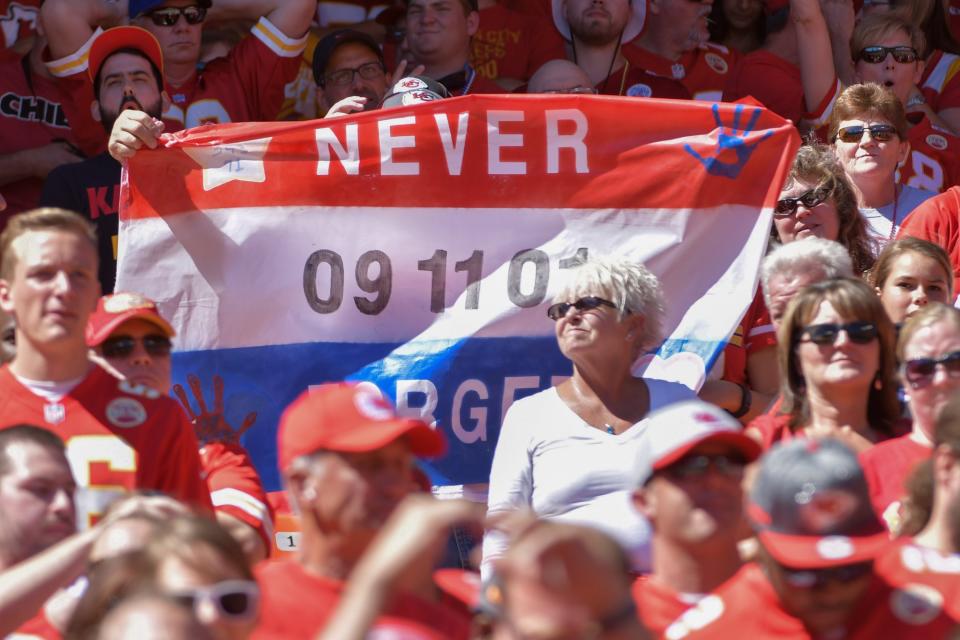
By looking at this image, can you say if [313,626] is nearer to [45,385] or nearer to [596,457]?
[45,385]

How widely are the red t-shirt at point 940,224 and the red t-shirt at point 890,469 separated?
1.98 m

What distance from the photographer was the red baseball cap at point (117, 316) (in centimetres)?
471

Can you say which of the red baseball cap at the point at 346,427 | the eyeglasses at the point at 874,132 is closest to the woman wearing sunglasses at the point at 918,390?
the red baseball cap at the point at 346,427

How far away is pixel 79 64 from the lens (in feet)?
22.9

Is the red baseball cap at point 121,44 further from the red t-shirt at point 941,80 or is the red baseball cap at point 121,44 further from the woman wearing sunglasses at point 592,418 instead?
the red t-shirt at point 941,80

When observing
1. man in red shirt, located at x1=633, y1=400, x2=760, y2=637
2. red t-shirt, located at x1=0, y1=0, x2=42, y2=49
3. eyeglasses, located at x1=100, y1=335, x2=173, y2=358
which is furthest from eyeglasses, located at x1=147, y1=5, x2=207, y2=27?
man in red shirt, located at x1=633, y1=400, x2=760, y2=637

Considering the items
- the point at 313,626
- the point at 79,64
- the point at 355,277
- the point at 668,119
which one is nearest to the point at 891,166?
the point at 668,119

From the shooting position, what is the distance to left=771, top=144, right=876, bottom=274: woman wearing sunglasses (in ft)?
19.7

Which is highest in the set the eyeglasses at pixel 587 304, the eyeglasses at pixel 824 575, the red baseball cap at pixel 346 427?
the red baseball cap at pixel 346 427

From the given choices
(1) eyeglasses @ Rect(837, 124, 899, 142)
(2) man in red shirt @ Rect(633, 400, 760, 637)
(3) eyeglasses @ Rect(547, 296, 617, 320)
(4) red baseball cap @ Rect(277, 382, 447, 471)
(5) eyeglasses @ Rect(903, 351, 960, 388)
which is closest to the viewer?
(4) red baseball cap @ Rect(277, 382, 447, 471)

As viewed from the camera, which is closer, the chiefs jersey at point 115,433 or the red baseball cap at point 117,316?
the chiefs jersey at point 115,433

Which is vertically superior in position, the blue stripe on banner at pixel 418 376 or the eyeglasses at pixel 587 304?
the eyeglasses at pixel 587 304

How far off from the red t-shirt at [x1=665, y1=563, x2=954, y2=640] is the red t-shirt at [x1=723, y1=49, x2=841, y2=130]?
4.32m

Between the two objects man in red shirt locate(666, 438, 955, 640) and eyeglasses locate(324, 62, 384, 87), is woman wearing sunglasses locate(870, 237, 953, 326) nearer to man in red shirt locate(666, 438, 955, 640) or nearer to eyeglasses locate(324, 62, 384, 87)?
man in red shirt locate(666, 438, 955, 640)
